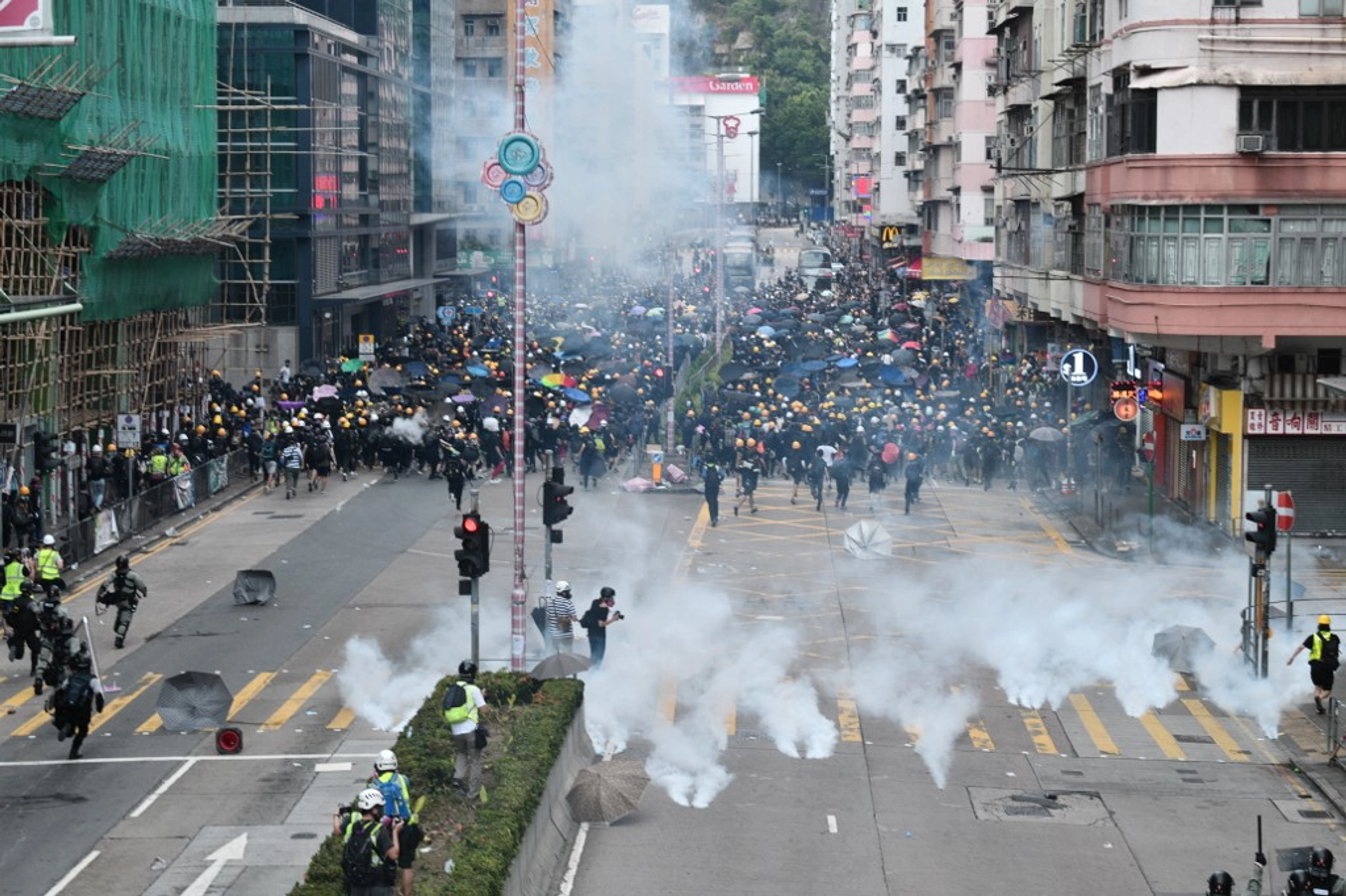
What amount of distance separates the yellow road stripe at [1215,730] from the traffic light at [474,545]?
8.91 metres

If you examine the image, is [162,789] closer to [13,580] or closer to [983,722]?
[13,580]

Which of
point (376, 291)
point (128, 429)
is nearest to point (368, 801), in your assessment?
point (128, 429)

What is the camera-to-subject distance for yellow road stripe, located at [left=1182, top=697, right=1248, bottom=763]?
2484 centimetres

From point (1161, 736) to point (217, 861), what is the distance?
38.0 ft

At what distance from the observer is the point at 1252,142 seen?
37312mm

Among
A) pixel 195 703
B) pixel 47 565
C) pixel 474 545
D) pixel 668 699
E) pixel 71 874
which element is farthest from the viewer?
pixel 47 565

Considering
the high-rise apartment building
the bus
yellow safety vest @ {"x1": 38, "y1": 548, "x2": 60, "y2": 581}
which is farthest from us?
the bus

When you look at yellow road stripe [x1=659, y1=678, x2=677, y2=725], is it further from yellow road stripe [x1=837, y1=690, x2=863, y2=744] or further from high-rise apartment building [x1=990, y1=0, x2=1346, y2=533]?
high-rise apartment building [x1=990, y1=0, x2=1346, y2=533]

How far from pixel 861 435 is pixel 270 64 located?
2816 cm

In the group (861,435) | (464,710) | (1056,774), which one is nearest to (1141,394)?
(861,435)

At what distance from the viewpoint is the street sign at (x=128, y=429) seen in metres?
40.2

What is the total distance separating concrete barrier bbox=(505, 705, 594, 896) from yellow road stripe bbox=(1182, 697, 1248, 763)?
7.56 meters

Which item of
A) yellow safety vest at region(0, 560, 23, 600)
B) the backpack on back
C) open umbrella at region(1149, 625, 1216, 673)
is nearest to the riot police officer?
yellow safety vest at region(0, 560, 23, 600)

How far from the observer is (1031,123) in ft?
182
